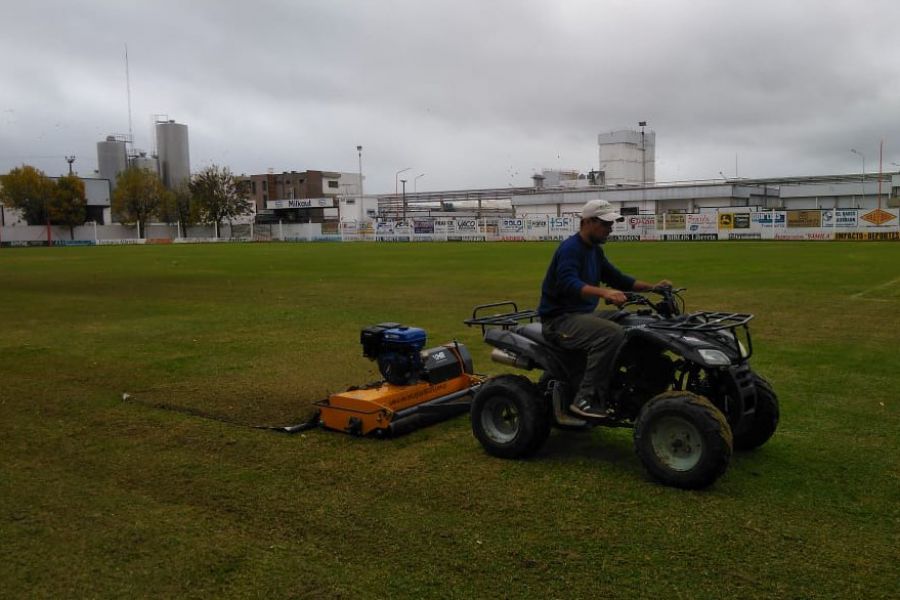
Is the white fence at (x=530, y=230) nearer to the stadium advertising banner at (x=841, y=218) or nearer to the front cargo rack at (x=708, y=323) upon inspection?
the stadium advertising banner at (x=841, y=218)

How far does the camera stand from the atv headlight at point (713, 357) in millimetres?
5133

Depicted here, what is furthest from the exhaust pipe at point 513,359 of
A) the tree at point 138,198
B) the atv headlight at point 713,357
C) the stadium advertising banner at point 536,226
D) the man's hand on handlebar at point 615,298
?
the tree at point 138,198

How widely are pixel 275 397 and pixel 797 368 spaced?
6.12 m

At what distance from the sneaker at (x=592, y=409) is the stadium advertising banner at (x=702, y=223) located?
45.9 meters

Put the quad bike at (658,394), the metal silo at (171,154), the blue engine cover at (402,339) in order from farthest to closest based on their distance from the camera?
1. the metal silo at (171,154)
2. the blue engine cover at (402,339)
3. the quad bike at (658,394)

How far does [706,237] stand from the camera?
160ft

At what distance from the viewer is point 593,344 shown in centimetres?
554

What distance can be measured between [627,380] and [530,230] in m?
51.9

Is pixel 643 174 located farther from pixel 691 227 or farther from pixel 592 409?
pixel 592 409

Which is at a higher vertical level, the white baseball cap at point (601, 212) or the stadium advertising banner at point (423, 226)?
the stadium advertising banner at point (423, 226)

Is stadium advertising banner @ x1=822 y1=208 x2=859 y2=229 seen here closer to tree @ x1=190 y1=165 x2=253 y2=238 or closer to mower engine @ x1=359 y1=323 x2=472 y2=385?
mower engine @ x1=359 y1=323 x2=472 y2=385

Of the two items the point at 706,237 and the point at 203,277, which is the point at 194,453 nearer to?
the point at 203,277

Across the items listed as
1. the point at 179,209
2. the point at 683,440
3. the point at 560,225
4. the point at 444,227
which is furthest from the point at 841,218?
the point at 179,209

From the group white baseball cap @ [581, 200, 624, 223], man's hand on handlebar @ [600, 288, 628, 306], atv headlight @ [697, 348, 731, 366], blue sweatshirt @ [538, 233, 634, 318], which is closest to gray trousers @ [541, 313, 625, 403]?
blue sweatshirt @ [538, 233, 634, 318]
